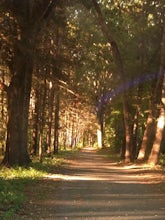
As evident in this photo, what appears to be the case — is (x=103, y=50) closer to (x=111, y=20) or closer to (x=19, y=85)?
(x=111, y=20)

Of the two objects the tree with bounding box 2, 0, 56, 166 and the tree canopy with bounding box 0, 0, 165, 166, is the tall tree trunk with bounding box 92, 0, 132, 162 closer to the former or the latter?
the tree canopy with bounding box 0, 0, 165, 166

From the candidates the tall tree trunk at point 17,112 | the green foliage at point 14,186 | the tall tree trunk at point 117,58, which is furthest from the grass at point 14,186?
the tall tree trunk at point 117,58

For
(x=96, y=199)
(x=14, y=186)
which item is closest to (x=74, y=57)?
(x=14, y=186)

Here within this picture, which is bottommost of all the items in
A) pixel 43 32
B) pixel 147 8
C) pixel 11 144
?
pixel 11 144

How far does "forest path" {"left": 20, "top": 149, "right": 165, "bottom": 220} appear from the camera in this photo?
1112cm

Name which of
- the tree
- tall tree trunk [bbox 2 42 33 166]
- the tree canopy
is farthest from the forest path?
the tree canopy

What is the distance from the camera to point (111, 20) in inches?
1212

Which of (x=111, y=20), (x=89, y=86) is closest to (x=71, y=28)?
(x=111, y=20)

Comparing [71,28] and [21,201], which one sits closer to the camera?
[21,201]

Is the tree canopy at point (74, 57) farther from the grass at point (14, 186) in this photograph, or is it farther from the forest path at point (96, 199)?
the forest path at point (96, 199)

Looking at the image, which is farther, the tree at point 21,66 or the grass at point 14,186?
the tree at point 21,66

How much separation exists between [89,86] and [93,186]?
1666 inches

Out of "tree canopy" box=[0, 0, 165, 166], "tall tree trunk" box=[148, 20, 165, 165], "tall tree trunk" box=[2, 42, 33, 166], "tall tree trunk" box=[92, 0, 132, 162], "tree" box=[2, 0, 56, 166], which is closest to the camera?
"tree" box=[2, 0, 56, 166]

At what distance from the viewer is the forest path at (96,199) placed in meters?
11.1
